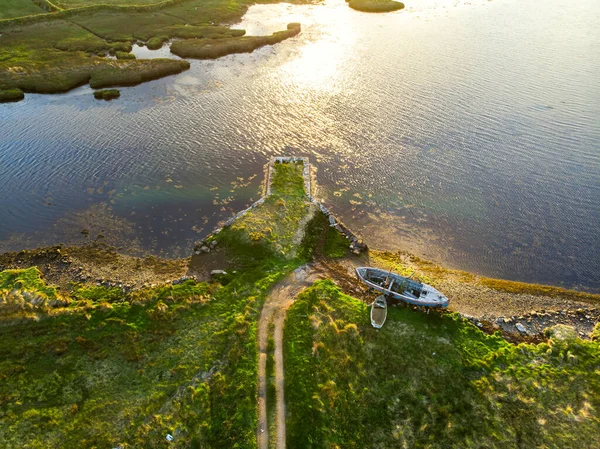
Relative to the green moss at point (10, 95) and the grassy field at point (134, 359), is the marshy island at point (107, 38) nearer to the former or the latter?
the green moss at point (10, 95)

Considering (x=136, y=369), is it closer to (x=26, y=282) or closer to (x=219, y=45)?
(x=26, y=282)

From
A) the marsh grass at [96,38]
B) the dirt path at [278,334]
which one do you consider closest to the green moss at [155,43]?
the marsh grass at [96,38]

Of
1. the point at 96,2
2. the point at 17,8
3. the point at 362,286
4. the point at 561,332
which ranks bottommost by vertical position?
the point at 561,332

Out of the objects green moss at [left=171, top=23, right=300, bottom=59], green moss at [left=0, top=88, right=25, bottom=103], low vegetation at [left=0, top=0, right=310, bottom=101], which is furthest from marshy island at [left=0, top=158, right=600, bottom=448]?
green moss at [left=171, top=23, right=300, bottom=59]

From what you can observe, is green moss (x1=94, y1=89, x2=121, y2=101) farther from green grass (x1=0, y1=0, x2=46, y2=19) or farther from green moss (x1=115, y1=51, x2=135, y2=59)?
green grass (x1=0, y1=0, x2=46, y2=19)

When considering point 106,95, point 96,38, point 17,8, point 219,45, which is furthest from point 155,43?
point 17,8
